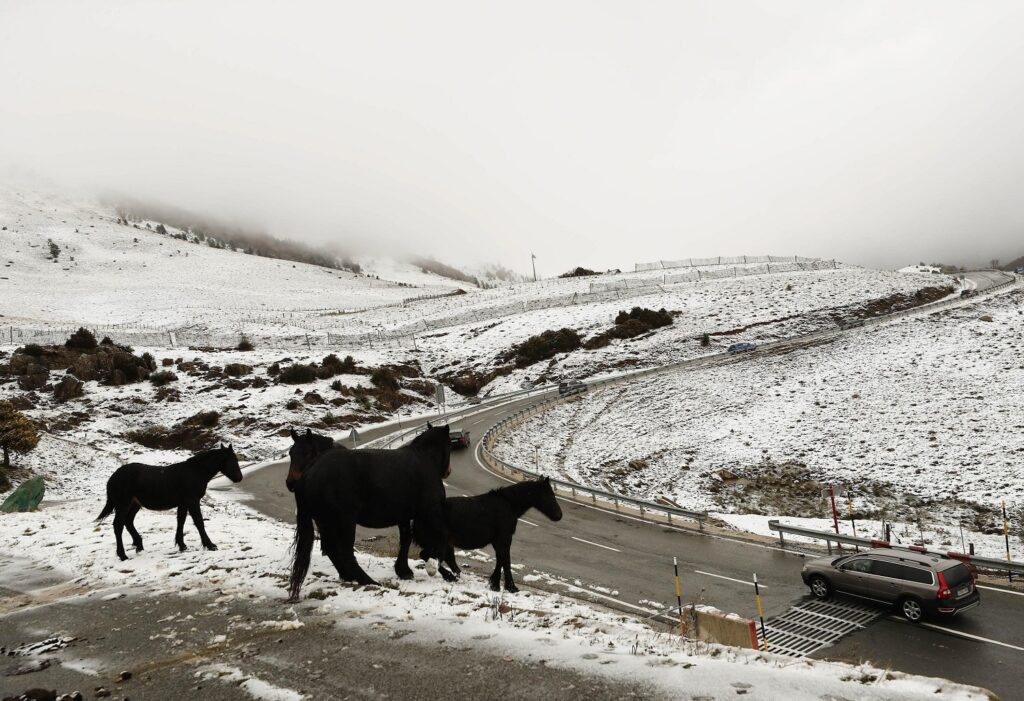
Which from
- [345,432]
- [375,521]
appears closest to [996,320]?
[345,432]

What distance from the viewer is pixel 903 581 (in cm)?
1261

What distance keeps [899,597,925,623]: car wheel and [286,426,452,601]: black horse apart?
10212 mm

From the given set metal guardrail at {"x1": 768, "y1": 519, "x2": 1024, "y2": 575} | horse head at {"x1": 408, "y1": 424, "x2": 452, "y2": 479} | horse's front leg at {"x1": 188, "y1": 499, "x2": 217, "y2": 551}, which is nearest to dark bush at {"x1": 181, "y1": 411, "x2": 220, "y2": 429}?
horse's front leg at {"x1": 188, "y1": 499, "x2": 217, "y2": 551}

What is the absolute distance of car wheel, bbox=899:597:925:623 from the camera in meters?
12.2

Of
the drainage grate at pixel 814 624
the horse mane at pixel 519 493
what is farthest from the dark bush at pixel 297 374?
the drainage grate at pixel 814 624

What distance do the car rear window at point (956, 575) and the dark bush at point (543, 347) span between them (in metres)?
52.7

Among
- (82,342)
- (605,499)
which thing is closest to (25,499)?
(605,499)

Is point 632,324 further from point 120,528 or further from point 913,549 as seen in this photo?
point 120,528

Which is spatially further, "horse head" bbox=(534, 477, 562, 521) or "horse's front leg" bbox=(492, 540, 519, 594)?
"horse head" bbox=(534, 477, 562, 521)

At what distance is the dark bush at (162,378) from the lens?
1911 inches

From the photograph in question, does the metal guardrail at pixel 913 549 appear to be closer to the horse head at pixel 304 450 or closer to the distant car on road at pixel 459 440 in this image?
the horse head at pixel 304 450

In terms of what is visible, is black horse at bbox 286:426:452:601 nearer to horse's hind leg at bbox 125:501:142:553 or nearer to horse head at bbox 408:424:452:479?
horse head at bbox 408:424:452:479

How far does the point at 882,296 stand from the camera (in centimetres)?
7069

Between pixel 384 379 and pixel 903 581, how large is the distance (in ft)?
165
